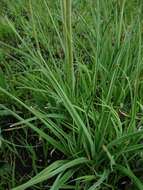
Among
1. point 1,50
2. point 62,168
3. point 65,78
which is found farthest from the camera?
point 1,50

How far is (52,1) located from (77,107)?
2.67 feet

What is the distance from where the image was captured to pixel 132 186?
50.6 inches


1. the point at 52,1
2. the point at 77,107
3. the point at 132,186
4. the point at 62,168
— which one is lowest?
the point at 132,186

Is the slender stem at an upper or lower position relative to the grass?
→ upper

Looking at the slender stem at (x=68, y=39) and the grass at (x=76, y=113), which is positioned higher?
the slender stem at (x=68, y=39)

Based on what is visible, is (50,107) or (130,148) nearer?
(130,148)

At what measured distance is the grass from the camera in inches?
49.0

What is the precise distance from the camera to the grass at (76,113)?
1245mm

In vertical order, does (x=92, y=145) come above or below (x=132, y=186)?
above

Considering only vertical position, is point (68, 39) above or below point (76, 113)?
above

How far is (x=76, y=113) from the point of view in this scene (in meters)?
1.25

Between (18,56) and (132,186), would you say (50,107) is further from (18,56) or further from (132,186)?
(18,56)

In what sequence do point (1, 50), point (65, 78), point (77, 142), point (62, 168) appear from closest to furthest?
point (62, 168), point (77, 142), point (65, 78), point (1, 50)

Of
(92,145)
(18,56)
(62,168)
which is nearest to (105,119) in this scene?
(92,145)
